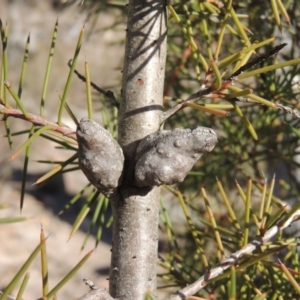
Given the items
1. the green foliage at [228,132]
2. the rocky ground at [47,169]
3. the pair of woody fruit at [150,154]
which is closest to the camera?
the pair of woody fruit at [150,154]

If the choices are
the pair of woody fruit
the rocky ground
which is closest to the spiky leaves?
the pair of woody fruit

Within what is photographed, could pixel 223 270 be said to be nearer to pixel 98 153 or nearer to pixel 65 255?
pixel 98 153

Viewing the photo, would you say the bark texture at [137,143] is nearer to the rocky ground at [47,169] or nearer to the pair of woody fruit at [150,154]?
the pair of woody fruit at [150,154]

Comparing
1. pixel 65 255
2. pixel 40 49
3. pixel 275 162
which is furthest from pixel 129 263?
pixel 40 49

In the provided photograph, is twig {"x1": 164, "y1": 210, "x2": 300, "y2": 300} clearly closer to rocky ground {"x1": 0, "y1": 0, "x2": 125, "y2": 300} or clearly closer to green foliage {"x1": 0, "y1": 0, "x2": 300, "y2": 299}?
green foliage {"x1": 0, "y1": 0, "x2": 300, "y2": 299}

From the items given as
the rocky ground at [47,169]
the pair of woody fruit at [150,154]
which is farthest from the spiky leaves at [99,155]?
the rocky ground at [47,169]
